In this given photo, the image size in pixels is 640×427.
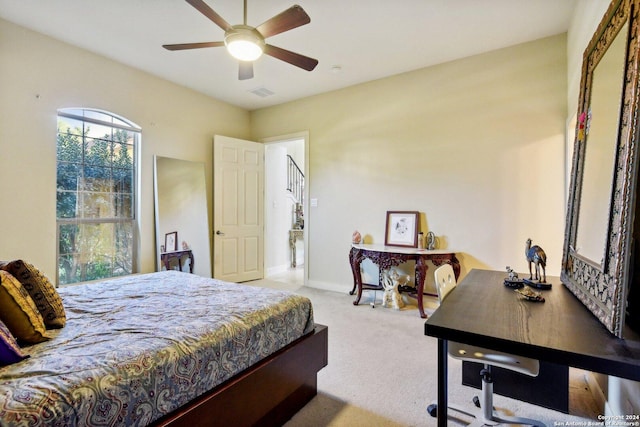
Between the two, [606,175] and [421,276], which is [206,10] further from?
[421,276]

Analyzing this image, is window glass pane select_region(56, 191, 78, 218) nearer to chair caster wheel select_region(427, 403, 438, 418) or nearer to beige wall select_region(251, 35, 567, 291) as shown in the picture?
beige wall select_region(251, 35, 567, 291)

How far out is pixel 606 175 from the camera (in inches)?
52.2

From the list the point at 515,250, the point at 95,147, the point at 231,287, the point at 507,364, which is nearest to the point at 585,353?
the point at 507,364

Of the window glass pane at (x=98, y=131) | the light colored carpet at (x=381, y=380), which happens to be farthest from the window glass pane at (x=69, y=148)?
the light colored carpet at (x=381, y=380)

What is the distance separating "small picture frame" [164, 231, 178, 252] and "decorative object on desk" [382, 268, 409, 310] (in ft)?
9.28

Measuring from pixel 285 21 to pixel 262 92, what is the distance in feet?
8.86

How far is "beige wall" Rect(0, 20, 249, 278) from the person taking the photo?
9.37ft

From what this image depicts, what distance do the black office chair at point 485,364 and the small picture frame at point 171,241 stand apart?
11.6 ft

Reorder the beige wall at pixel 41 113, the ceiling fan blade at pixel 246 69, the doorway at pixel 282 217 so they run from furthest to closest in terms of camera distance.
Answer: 1. the doorway at pixel 282 217
2. the beige wall at pixel 41 113
3. the ceiling fan blade at pixel 246 69

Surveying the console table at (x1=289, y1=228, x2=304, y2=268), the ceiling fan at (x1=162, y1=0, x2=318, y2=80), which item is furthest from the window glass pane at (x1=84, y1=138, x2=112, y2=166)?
the console table at (x1=289, y1=228, x2=304, y2=268)

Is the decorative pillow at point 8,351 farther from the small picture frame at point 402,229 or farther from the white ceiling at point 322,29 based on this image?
the small picture frame at point 402,229

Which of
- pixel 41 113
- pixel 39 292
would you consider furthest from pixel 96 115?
pixel 39 292

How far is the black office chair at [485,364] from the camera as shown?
4.67 ft

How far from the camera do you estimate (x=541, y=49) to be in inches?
125
